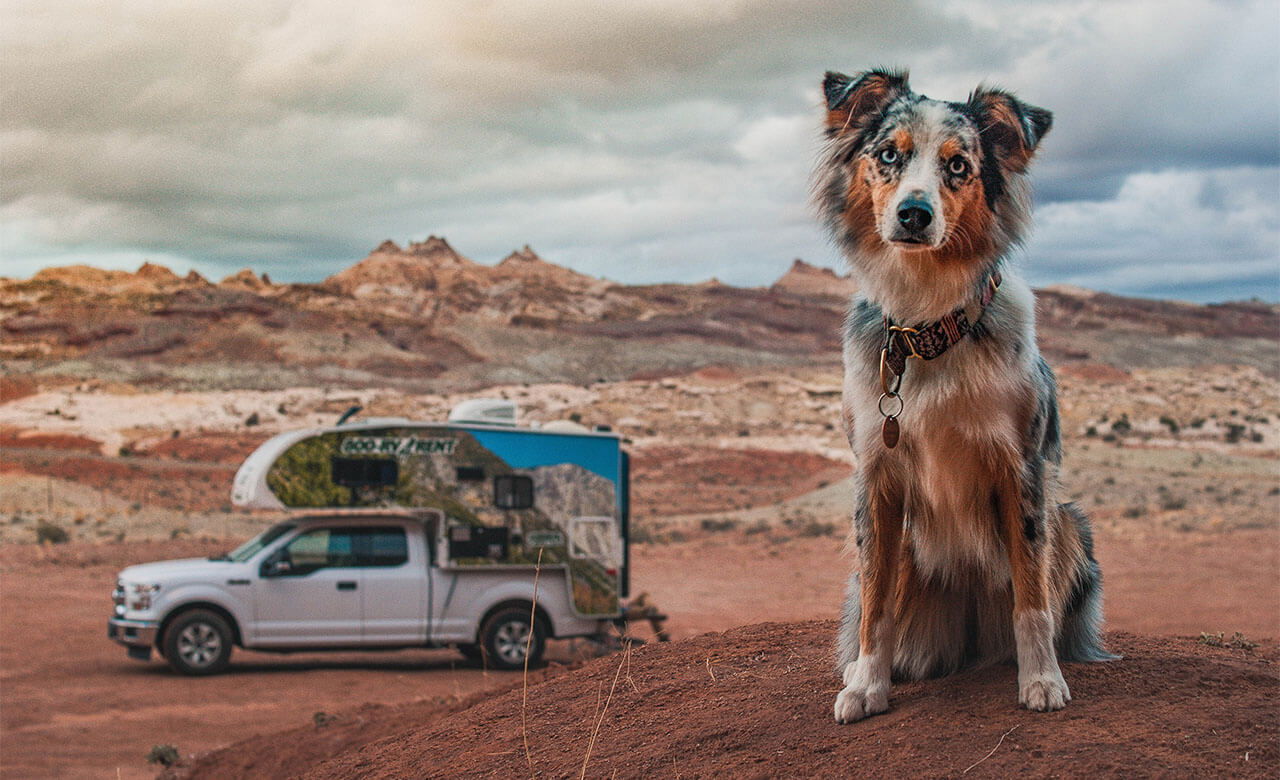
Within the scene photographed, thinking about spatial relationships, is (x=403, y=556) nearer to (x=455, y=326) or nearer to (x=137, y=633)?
(x=137, y=633)

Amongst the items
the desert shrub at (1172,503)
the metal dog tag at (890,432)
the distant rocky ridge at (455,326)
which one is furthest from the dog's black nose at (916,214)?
the distant rocky ridge at (455,326)

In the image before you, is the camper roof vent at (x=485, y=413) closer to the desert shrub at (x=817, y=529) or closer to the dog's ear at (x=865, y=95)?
the dog's ear at (x=865, y=95)

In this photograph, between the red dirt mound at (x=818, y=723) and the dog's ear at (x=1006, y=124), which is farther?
the dog's ear at (x=1006, y=124)

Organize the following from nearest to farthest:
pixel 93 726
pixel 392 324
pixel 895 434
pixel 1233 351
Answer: pixel 895 434 < pixel 93 726 < pixel 392 324 < pixel 1233 351

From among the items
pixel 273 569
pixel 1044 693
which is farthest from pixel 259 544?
pixel 1044 693

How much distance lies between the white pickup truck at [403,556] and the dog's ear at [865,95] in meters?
10.3

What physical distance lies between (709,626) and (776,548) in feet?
39.9

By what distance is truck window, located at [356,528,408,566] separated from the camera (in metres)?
14.5

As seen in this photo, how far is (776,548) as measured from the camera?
32125 millimetres

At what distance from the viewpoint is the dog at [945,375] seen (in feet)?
14.2

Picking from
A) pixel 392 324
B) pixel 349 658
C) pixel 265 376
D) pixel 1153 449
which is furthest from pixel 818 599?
pixel 392 324

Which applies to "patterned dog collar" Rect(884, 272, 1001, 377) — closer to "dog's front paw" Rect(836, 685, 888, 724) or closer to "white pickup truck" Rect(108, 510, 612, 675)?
"dog's front paw" Rect(836, 685, 888, 724)

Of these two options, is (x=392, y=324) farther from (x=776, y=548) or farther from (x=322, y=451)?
(x=322, y=451)

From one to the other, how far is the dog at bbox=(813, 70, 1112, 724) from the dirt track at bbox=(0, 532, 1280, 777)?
0.83 m
